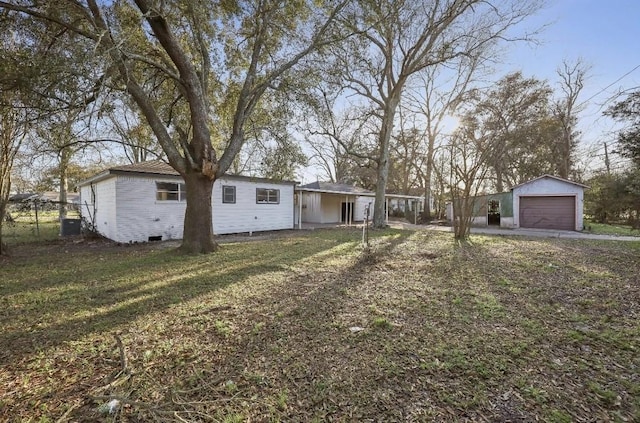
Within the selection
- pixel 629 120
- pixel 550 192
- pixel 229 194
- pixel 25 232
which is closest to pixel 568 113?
pixel 550 192

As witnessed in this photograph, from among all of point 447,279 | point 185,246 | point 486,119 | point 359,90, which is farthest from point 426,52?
point 185,246

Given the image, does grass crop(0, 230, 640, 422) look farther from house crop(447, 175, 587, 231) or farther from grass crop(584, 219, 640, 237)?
house crop(447, 175, 587, 231)

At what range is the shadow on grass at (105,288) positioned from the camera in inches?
143

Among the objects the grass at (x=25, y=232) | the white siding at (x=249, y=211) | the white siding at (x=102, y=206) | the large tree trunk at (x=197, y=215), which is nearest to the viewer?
the large tree trunk at (x=197, y=215)

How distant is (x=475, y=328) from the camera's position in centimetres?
359

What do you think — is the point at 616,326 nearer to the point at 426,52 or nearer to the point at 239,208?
the point at 239,208

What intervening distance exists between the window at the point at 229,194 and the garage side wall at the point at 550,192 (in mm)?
15673

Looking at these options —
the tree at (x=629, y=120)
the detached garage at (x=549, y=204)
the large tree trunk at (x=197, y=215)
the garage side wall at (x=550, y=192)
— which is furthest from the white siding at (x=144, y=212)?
the detached garage at (x=549, y=204)

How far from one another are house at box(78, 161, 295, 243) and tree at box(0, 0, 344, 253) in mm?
2701

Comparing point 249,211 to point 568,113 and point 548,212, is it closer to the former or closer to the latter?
point 548,212

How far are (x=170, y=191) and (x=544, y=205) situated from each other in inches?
754

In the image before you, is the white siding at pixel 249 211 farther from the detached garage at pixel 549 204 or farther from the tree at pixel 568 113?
the tree at pixel 568 113

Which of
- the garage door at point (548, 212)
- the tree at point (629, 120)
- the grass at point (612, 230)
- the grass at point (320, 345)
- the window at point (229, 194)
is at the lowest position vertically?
the grass at point (320, 345)

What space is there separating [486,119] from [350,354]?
2533 centimetres
